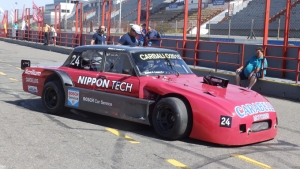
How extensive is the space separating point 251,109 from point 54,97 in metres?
3.80

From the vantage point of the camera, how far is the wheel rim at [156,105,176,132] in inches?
265

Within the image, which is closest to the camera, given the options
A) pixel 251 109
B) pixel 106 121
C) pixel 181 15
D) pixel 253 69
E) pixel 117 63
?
pixel 251 109

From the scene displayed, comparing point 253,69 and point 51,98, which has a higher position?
point 253,69

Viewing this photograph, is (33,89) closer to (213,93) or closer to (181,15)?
(213,93)

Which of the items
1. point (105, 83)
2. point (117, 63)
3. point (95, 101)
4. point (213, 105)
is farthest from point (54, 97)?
point (213, 105)

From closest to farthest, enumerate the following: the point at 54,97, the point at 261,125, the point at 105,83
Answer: the point at 261,125
the point at 105,83
the point at 54,97

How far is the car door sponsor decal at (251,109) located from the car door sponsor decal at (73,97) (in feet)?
9.96

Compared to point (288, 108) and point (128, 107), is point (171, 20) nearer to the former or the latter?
point (288, 108)

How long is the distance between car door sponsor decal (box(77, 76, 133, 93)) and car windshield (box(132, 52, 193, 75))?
1.06 feet

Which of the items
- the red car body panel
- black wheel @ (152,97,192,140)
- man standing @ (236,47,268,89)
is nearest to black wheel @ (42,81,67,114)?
the red car body panel

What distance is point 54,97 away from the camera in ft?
28.0

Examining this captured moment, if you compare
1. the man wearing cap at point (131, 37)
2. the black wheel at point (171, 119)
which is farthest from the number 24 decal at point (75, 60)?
the man wearing cap at point (131, 37)

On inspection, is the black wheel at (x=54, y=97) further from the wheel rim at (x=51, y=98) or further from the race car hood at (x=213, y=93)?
the race car hood at (x=213, y=93)

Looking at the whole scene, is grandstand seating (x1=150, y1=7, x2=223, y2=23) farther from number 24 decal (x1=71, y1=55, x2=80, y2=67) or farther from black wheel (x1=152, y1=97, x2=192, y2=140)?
black wheel (x1=152, y1=97, x2=192, y2=140)
